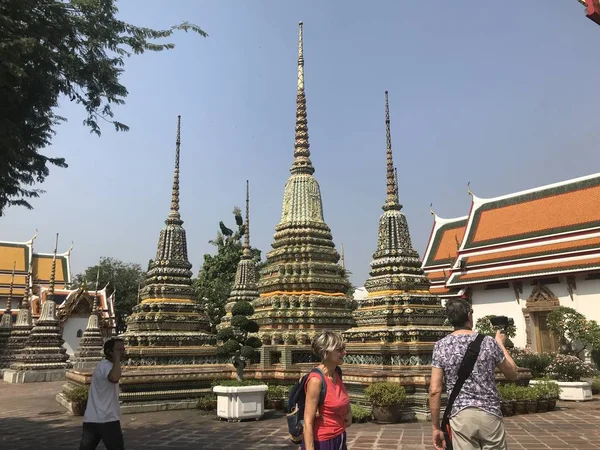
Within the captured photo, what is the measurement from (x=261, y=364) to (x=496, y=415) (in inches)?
422

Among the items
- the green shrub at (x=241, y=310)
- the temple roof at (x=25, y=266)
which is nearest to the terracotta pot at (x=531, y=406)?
the green shrub at (x=241, y=310)

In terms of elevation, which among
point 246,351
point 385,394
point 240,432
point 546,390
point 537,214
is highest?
point 537,214

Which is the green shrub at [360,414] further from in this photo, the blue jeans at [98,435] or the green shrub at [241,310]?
the blue jeans at [98,435]

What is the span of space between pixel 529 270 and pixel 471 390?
24040 millimetres

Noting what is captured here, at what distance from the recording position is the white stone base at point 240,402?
10914 millimetres

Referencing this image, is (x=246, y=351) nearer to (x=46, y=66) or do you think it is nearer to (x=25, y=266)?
(x=46, y=66)

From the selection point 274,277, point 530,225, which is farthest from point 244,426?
point 530,225

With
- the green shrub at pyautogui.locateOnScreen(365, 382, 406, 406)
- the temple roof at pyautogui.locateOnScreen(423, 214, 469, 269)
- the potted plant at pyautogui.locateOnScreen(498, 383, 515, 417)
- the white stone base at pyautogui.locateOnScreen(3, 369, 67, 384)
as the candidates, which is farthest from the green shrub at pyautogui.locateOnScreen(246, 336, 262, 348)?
the temple roof at pyautogui.locateOnScreen(423, 214, 469, 269)

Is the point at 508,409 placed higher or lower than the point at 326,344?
lower

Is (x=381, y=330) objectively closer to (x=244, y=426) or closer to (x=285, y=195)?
(x=244, y=426)

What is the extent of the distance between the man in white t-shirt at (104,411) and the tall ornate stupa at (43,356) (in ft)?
72.0

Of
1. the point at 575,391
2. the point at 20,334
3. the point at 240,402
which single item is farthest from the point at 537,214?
the point at 20,334

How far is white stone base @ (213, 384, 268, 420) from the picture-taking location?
1091 cm

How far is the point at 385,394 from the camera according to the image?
10.3 m
